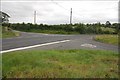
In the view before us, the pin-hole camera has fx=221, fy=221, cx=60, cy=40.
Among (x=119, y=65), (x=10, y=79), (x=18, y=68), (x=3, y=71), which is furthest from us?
(x=119, y=65)

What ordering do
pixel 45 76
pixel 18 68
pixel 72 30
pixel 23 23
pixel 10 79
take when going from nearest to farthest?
pixel 10 79, pixel 45 76, pixel 18 68, pixel 72 30, pixel 23 23

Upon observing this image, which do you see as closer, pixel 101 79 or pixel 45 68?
pixel 101 79

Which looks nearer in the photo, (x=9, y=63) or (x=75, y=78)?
(x=75, y=78)

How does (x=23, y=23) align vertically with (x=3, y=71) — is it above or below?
above

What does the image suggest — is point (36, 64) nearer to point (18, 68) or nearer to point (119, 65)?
point (18, 68)

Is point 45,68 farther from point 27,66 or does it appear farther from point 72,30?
point 72,30

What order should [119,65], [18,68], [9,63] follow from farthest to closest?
[119,65] → [9,63] → [18,68]

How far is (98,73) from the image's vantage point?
838 centimetres

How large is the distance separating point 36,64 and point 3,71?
5.75ft

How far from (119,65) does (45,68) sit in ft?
12.4

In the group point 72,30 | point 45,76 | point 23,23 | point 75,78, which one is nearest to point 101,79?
point 75,78

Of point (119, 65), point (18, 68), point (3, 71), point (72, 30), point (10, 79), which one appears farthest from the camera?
point (72, 30)

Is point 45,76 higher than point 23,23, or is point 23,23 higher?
point 23,23

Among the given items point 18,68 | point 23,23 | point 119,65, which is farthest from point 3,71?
point 23,23
